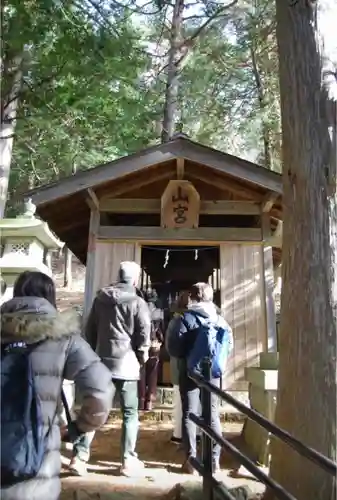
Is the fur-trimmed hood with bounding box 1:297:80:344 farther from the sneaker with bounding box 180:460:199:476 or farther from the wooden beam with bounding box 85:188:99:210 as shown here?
the wooden beam with bounding box 85:188:99:210

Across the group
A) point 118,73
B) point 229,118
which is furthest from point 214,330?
point 229,118

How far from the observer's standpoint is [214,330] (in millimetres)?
4129

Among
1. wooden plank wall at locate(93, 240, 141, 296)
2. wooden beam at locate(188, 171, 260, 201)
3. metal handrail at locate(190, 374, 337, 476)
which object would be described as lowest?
metal handrail at locate(190, 374, 337, 476)

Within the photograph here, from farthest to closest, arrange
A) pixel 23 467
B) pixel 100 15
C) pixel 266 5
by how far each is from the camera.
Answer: pixel 266 5 < pixel 100 15 < pixel 23 467

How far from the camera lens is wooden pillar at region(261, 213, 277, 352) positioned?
6871mm

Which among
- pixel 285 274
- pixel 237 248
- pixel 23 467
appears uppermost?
pixel 237 248

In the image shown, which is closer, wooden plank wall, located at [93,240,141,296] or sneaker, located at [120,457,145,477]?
sneaker, located at [120,457,145,477]

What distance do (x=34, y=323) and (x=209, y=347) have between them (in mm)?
A: 2459

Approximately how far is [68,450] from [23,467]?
3281 mm

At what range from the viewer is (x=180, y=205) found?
7.22 m

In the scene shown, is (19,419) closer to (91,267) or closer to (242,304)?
(91,267)

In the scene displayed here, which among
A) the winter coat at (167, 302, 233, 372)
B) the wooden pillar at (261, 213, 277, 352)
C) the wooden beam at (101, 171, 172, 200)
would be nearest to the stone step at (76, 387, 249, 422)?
the wooden pillar at (261, 213, 277, 352)

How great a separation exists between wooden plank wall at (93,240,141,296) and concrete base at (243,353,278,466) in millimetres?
2699

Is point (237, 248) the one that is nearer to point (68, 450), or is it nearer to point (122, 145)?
point (68, 450)
